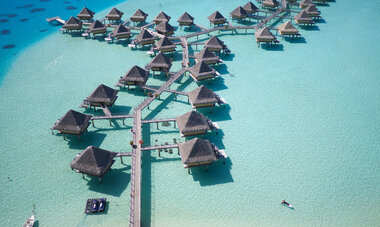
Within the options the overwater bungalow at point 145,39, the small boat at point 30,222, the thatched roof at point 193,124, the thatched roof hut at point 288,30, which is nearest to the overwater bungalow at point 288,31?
the thatched roof hut at point 288,30

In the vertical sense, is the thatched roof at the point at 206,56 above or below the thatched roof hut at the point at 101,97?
above

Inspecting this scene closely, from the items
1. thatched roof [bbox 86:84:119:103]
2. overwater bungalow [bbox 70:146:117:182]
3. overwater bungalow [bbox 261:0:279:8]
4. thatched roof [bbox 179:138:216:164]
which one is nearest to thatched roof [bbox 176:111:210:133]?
thatched roof [bbox 179:138:216:164]

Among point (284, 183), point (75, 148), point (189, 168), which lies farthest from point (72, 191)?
point (284, 183)

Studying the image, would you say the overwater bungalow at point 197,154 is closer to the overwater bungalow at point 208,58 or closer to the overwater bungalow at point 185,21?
the overwater bungalow at point 208,58

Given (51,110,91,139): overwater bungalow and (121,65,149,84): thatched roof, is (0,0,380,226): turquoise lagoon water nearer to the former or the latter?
(51,110,91,139): overwater bungalow

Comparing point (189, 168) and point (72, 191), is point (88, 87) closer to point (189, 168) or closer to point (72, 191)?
point (72, 191)

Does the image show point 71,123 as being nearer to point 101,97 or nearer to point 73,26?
point 101,97
